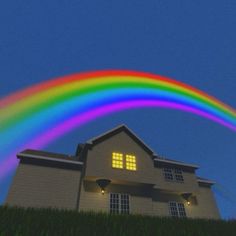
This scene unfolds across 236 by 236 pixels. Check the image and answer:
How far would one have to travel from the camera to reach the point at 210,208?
24.8 m

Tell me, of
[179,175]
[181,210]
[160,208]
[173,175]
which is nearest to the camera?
[160,208]

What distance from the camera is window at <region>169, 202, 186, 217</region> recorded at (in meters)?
22.3

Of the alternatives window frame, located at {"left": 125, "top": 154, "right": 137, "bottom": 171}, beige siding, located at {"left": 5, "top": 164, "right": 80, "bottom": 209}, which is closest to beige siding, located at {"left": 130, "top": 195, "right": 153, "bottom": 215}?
window frame, located at {"left": 125, "top": 154, "right": 137, "bottom": 171}

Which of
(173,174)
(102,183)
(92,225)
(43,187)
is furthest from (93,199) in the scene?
(173,174)

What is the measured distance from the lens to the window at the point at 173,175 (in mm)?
24081

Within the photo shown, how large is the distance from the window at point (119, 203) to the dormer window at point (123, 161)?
111 inches

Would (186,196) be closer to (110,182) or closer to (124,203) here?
(124,203)

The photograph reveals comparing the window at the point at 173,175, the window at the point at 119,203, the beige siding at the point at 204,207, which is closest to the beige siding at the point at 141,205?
the window at the point at 119,203

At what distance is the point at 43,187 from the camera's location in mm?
18297

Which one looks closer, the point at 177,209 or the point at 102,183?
the point at 102,183

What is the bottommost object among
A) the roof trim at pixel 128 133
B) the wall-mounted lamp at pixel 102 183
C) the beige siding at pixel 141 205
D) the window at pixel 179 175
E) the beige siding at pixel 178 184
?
the beige siding at pixel 141 205

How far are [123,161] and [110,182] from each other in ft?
8.66

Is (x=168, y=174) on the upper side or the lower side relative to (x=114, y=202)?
upper

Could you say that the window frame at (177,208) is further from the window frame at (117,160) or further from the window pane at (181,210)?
the window frame at (117,160)
